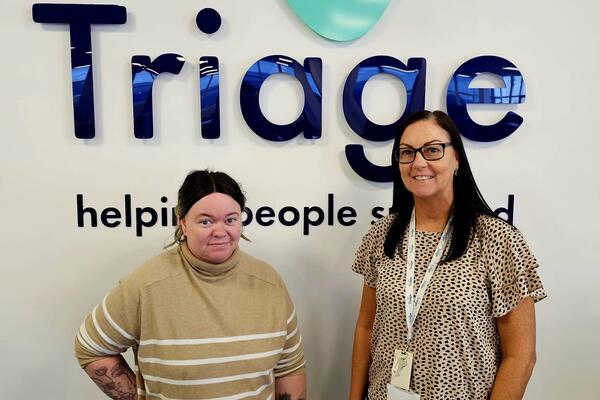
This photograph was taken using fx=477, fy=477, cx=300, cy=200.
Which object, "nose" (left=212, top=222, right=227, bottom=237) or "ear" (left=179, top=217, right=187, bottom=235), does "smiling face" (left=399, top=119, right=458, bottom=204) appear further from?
"ear" (left=179, top=217, right=187, bottom=235)

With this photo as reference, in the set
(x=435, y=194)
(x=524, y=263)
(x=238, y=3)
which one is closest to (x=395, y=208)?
(x=435, y=194)

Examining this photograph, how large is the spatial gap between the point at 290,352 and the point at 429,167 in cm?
77

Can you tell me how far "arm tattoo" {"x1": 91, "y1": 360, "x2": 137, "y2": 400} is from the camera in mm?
1507

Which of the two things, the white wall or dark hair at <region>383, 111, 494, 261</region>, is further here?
the white wall

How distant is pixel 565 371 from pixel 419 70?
4.77ft

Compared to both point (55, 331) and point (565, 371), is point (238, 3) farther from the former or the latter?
point (565, 371)

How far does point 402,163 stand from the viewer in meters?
1.50

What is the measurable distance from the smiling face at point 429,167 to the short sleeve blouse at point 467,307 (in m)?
0.15

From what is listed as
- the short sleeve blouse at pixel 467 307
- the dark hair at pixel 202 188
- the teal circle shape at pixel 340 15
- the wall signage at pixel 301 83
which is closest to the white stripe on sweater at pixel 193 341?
the dark hair at pixel 202 188

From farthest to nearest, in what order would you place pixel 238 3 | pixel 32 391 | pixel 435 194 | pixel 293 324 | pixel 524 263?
1. pixel 32 391
2. pixel 238 3
3. pixel 293 324
4. pixel 435 194
5. pixel 524 263

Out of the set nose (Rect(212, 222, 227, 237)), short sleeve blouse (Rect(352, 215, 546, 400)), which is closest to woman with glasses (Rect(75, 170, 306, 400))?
nose (Rect(212, 222, 227, 237))

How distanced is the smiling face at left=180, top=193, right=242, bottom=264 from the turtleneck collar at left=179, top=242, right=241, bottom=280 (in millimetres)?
25

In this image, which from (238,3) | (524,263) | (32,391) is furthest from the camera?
(32,391)

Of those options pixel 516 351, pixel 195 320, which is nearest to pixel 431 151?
pixel 516 351
